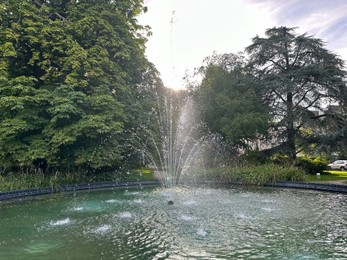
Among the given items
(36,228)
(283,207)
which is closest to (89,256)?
(36,228)

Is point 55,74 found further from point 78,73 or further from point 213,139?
point 213,139

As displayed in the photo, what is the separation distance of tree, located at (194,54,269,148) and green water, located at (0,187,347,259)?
8627 millimetres

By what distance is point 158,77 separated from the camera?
24844mm

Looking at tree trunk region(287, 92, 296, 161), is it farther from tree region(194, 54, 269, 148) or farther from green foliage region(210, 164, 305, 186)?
green foliage region(210, 164, 305, 186)

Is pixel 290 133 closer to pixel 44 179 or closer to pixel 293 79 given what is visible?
pixel 293 79

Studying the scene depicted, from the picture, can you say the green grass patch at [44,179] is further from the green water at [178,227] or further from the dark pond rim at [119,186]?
the green water at [178,227]

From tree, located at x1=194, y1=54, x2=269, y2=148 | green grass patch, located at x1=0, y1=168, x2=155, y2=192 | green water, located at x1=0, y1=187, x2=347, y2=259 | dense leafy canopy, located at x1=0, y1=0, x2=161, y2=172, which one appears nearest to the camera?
green water, located at x1=0, y1=187, x2=347, y2=259

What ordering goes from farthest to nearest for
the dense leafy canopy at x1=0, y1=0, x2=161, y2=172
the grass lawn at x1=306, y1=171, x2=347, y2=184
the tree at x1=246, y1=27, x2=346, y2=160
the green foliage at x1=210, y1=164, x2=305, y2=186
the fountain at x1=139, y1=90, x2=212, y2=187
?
1. the tree at x1=246, y1=27, x2=346, y2=160
2. the fountain at x1=139, y1=90, x2=212, y2=187
3. the grass lawn at x1=306, y1=171, x2=347, y2=184
4. the green foliage at x1=210, y1=164, x2=305, y2=186
5. the dense leafy canopy at x1=0, y1=0, x2=161, y2=172

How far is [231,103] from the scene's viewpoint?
2309 centimetres

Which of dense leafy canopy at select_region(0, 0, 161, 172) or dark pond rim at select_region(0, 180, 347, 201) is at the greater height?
dense leafy canopy at select_region(0, 0, 161, 172)

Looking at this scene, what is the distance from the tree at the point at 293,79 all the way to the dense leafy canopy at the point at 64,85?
444 inches

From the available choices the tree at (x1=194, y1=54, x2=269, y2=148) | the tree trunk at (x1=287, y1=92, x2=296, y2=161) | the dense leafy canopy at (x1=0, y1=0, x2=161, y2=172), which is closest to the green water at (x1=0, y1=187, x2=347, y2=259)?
the dense leafy canopy at (x1=0, y1=0, x2=161, y2=172)

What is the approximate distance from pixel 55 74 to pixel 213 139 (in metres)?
13.5

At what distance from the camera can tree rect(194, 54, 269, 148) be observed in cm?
2175
